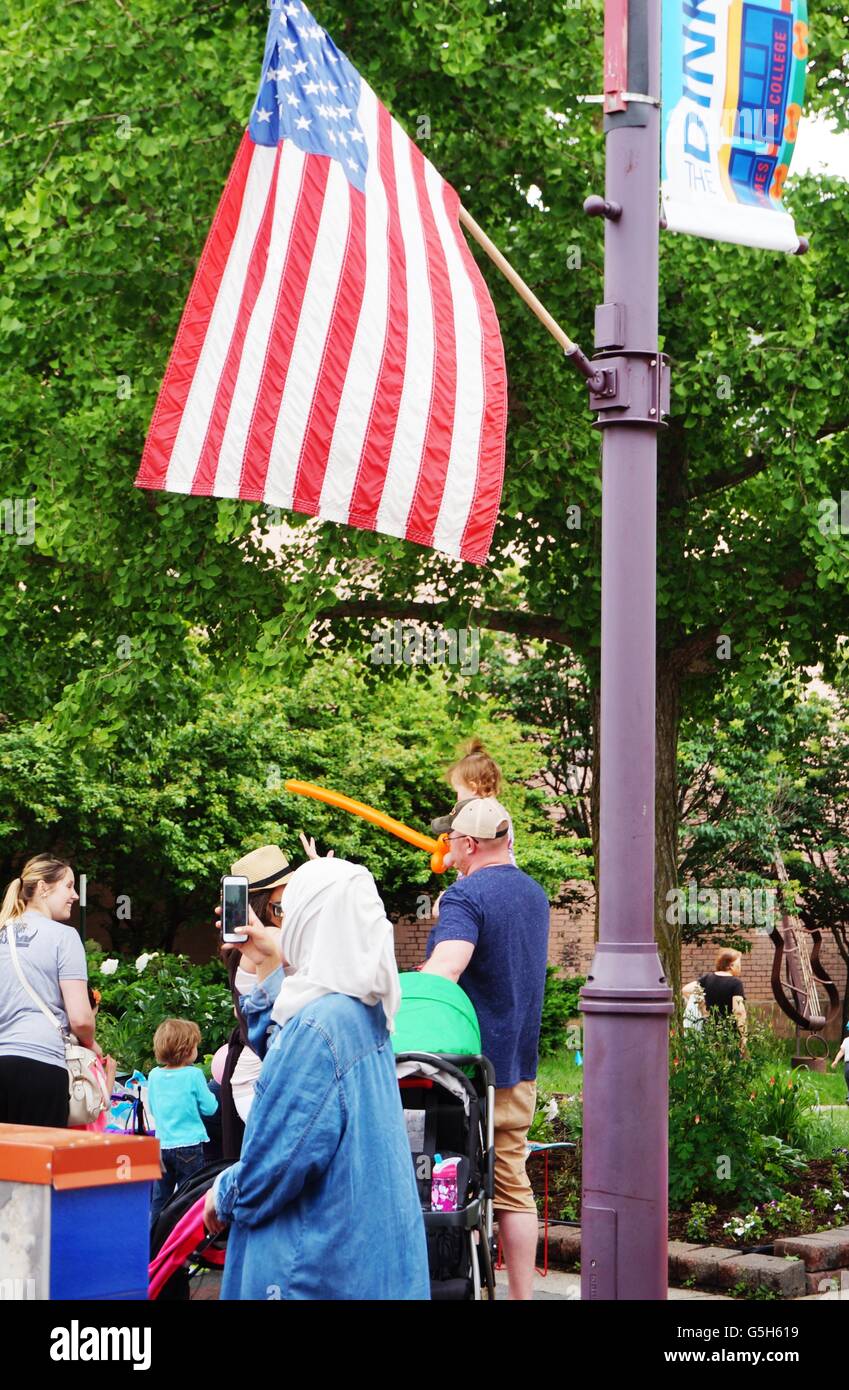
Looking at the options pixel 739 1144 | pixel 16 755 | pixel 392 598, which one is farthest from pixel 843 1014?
pixel 739 1144

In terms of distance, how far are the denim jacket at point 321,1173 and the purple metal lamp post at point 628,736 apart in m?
1.43

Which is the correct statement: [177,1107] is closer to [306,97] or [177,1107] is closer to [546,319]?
[546,319]

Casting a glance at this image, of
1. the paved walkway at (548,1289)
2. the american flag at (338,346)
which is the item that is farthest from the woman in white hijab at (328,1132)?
the paved walkway at (548,1289)

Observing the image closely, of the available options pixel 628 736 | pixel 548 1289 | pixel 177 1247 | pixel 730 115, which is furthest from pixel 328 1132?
pixel 548 1289

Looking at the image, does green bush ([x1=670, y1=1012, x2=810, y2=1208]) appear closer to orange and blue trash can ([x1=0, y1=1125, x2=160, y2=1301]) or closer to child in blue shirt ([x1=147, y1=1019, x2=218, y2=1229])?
child in blue shirt ([x1=147, y1=1019, x2=218, y2=1229])

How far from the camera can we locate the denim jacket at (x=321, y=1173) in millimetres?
3861

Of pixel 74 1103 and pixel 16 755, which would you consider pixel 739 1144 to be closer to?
pixel 74 1103

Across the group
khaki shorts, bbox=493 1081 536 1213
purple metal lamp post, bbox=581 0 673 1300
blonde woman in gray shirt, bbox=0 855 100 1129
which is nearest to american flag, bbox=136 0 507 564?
purple metal lamp post, bbox=581 0 673 1300

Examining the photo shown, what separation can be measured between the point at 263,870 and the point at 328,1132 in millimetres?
3101

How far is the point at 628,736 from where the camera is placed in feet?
18.1

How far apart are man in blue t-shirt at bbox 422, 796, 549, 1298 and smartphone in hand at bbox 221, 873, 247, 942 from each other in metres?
0.72

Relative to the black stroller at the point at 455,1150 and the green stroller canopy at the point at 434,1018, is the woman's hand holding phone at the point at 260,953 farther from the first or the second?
the black stroller at the point at 455,1150

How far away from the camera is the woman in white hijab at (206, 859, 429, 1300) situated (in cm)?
387

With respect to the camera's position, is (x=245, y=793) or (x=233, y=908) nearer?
(x=233, y=908)
